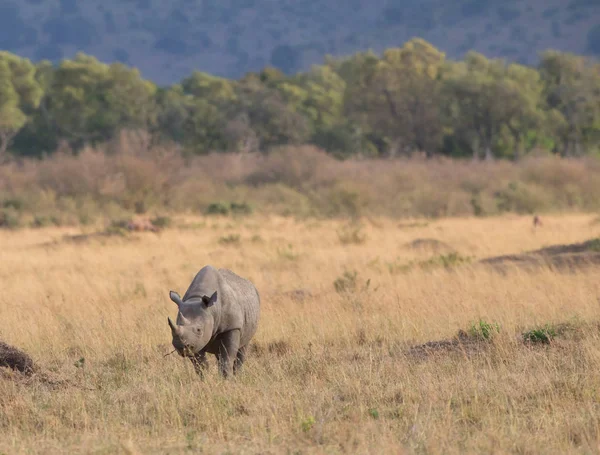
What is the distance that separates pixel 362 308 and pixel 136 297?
3176 mm

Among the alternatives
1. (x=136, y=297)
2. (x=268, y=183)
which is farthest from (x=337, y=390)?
(x=268, y=183)

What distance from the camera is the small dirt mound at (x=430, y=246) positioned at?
18.3 meters

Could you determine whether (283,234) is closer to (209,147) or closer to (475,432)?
(475,432)

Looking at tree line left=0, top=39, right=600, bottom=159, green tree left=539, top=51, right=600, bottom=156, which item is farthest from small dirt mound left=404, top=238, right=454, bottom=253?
green tree left=539, top=51, right=600, bottom=156

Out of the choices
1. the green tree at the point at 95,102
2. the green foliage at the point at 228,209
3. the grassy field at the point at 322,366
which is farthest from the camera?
the green tree at the point at 95,102

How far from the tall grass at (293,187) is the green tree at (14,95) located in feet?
43.6

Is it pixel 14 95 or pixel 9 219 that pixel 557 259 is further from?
pixel 14 95

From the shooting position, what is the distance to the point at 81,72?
54.6 meters

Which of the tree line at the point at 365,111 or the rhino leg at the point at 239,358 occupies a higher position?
the tree line at the point at 365,111

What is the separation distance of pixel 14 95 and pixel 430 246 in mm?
37960

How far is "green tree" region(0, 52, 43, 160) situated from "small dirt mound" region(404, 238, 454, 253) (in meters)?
34.6

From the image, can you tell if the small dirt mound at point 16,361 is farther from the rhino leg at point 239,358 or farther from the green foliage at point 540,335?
the green foliage at point 540,335

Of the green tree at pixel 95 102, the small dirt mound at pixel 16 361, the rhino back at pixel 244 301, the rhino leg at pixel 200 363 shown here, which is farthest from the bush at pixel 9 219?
the green tree at pixel 95 102

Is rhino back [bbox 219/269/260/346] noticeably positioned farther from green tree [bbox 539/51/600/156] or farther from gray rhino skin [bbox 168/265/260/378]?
green tree [bbox 539/51/600/156]
